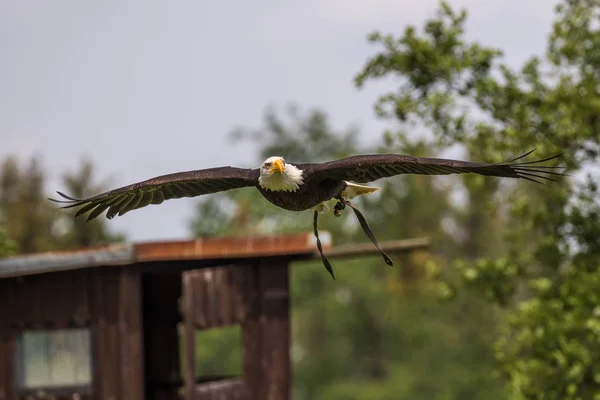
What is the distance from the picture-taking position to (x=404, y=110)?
14.6m

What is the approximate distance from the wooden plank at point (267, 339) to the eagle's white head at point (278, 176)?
240 inches

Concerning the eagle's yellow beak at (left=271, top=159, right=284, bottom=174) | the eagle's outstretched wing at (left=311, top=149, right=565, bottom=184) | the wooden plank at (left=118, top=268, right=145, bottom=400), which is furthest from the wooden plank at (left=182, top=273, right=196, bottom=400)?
the eagle's yellow beak at (left=271, top=159, right=284, bottom=174)

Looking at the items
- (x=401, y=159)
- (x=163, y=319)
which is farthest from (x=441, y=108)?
(x=401, y=159)

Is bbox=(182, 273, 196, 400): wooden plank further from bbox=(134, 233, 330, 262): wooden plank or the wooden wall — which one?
the wooden wall

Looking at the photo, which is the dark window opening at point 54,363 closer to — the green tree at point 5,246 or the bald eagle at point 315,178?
the green tree at point 5,246

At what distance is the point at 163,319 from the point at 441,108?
3778 millimetres

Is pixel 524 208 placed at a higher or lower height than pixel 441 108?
lower

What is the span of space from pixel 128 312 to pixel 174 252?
795 millimetres

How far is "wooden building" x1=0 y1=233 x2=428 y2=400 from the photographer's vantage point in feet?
40.1

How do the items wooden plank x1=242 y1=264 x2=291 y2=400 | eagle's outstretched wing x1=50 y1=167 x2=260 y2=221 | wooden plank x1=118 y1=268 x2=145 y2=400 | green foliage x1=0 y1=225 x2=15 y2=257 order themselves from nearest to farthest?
eagle's outstretched wing x1=50 y1=167 x2=260 y2=221 < wooden plank x1=118 y1=268 x2=145 y2=400 < wooden plank x1=242 y1=264 x2=291 y2=400 < green foliage x1=0 y1=225 x2=15 y2=257

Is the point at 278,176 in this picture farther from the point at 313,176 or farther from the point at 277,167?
the point at 313,176

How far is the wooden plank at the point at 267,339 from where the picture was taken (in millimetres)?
13156

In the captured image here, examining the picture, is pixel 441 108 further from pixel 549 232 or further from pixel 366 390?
pixel 366 390

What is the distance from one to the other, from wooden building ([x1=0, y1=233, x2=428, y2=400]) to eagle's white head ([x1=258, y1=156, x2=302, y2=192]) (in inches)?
193
